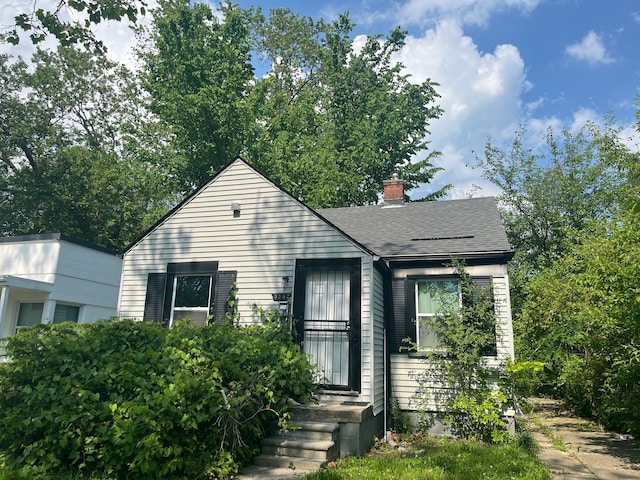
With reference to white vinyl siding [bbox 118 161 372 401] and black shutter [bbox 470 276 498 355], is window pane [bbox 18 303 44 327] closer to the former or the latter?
white vinyl siding [bbox 118 161 372 401]

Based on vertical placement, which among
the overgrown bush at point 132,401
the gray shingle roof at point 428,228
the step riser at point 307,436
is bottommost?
the step riser at point 307,436

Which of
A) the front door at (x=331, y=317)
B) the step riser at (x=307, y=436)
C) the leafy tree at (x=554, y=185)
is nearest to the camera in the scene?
the step riser at (x=307, y=436)

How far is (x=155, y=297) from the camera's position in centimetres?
1006

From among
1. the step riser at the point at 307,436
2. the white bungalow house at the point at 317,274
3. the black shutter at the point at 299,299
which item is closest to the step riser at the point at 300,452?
the step riser at the point at 307,436

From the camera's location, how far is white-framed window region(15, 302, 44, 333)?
45.3 feet

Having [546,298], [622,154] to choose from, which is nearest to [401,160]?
[622,154]

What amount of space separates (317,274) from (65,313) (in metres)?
9.39

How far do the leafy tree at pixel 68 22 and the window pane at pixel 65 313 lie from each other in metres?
8.23

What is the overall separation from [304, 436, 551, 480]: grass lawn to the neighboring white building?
421 inches

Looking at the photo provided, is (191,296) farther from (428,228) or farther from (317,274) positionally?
(428,228)

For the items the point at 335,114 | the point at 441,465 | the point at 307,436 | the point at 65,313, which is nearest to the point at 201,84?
the point at 335,114

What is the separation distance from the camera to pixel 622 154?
22.2 metres

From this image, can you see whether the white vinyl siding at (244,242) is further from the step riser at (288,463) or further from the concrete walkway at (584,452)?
the concrete walkway at (584,452)

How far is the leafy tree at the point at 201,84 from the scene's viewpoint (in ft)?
64.7
